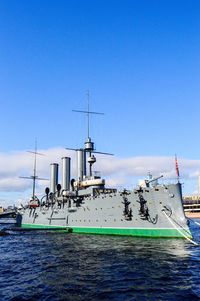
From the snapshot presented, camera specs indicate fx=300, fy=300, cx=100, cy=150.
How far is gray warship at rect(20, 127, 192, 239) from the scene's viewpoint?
30875mm

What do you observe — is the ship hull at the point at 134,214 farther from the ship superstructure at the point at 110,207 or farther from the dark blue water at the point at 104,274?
the dark blue water at the point at 104,274

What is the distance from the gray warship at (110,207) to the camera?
101ft

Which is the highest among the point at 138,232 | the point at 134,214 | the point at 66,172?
the point at 66,172

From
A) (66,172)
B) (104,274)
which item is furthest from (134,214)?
(66,172)

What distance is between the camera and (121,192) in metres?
34.3

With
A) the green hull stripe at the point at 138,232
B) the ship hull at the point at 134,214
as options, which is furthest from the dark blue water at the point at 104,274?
the ship hull at the point at 134,214

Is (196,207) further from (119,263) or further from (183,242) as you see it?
(119,263)

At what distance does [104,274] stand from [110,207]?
19.5 metres

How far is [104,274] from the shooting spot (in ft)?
51.9

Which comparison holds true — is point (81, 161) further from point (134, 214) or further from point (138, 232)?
point (138, 232)

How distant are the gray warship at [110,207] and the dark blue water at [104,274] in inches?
242

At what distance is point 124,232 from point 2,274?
1944 centimetres

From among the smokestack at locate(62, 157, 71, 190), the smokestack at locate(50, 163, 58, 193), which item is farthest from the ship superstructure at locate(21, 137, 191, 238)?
the smokestack at locate(50, 163, 58, 193)

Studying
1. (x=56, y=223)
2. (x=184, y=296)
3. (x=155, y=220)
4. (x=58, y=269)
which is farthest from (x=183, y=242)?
(x=56, y=223)
